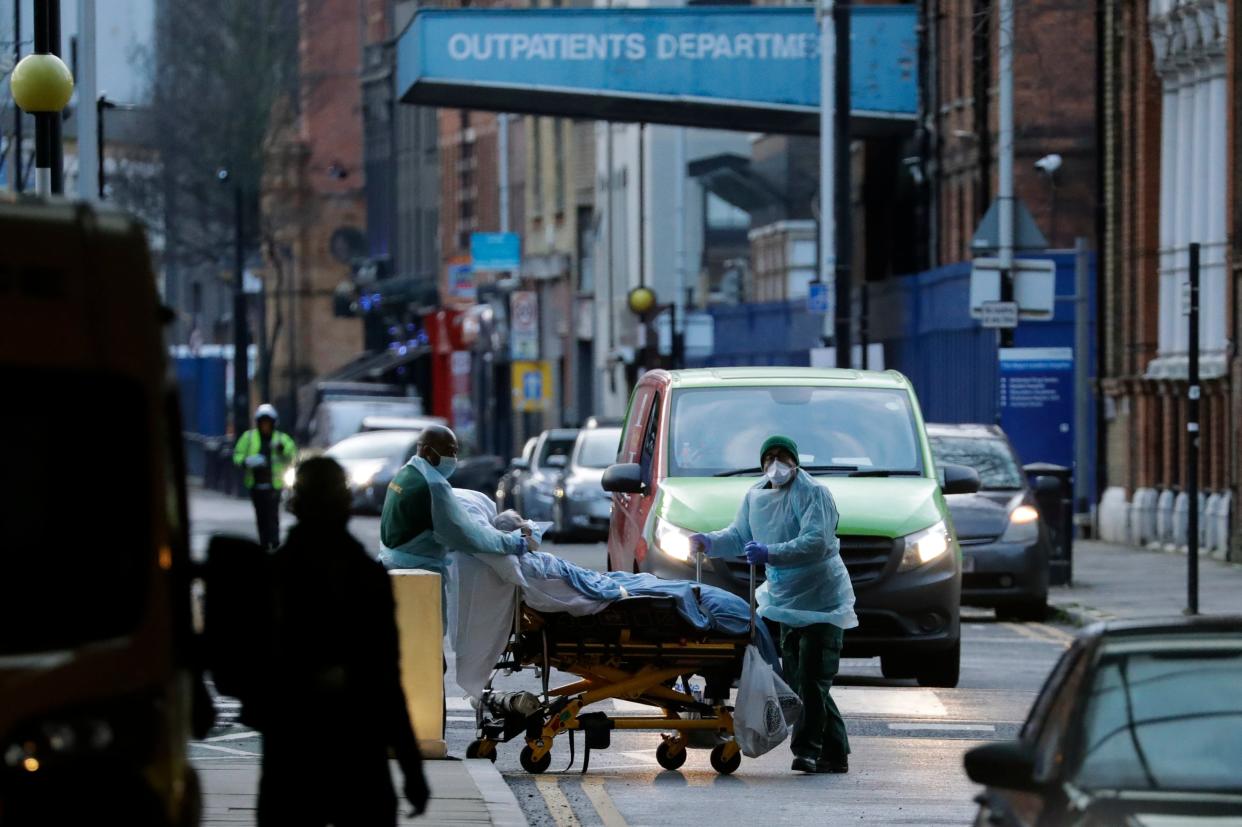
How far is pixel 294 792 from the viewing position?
7992mm

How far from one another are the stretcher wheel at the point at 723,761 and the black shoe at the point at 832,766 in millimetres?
382

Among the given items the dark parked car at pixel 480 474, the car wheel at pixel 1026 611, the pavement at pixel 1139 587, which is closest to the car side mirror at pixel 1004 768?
the pavement at pixel 1139 587

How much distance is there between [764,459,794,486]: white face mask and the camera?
14406 mm

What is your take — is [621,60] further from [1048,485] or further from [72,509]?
[72,509]

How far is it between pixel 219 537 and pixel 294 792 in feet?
2.42

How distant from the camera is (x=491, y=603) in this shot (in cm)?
1401

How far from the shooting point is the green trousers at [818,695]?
14.3m

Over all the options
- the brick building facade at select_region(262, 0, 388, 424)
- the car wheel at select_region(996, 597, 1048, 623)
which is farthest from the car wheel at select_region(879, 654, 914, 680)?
the brick building facade at select_region(262, 0, 388, 424)

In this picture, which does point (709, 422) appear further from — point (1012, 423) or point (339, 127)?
point (339, 127)

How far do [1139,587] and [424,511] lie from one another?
46.2 ft

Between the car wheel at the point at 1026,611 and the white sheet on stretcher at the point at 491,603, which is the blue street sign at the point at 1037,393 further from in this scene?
the white sheet on stretcher at the point at 491,603

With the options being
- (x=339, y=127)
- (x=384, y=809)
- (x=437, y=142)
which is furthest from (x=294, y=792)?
(x=339, y=127)

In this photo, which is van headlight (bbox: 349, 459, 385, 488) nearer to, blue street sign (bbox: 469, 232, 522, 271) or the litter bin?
blue street sign (bbox: 469, 232, 522, 271)

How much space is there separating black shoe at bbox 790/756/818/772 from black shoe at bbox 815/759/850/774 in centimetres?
2
